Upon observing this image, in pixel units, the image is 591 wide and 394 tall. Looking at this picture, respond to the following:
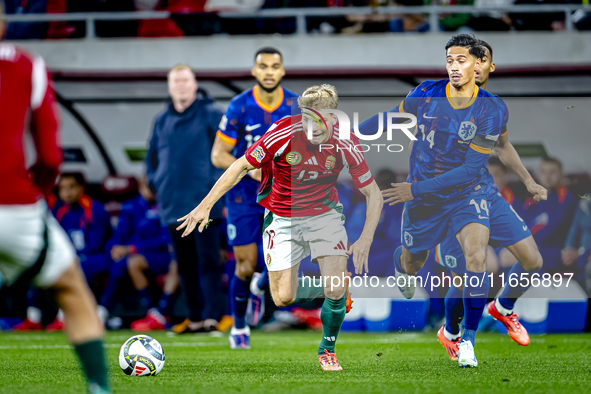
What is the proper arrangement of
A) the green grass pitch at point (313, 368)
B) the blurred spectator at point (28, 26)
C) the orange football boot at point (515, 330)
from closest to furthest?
the green grass pitch at point (313, 368) → the orange football boot at point (515, 330) → the blurred spectator at point (28, 26)

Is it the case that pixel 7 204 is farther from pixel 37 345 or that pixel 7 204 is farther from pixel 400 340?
pixel 400 340

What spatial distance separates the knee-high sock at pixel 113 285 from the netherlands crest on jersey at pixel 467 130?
16.2 ft

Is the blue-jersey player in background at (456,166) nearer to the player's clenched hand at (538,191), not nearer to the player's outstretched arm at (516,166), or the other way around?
the player's outstretched arm at (516,166)

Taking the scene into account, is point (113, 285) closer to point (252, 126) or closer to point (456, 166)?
point (252, 126)

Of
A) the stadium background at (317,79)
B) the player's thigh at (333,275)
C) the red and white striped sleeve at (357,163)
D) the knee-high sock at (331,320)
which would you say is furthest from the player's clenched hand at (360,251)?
the stadium background at (317,79)

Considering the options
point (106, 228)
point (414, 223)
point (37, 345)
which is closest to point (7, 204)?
point (414, 223)

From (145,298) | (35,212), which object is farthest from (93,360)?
(145,298)

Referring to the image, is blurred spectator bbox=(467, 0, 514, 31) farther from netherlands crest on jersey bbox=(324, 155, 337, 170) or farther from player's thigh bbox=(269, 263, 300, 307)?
player's thigh bbox=(269, 263, 300, 307)

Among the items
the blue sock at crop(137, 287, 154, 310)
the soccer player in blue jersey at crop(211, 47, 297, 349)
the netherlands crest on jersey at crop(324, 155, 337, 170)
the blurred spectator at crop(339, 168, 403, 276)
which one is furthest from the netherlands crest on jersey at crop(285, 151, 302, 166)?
the blue sock at crop(137, 287, 154, 310)

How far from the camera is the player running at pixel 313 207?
4906 millimetres

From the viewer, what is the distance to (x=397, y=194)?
17.5ft

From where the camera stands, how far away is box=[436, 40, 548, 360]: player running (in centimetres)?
534

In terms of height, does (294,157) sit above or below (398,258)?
above

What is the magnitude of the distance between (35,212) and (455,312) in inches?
141
